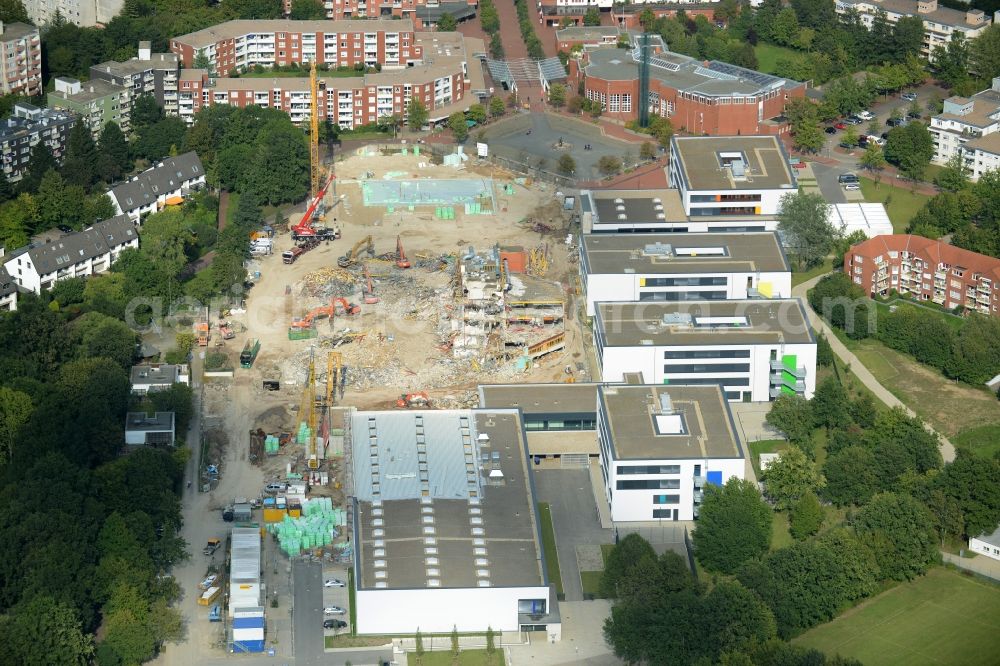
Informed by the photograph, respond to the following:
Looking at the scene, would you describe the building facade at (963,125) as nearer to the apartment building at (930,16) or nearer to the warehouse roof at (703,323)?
the apartment building at (930,16)

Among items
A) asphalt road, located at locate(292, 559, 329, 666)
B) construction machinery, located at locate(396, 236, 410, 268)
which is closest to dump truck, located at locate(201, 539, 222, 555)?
asphalt road, located at locate(292, 559, 329, 666)

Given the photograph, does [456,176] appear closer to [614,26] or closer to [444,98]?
[444,98]

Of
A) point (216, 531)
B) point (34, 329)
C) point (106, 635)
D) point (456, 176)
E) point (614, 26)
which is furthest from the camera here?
point (614, 26)

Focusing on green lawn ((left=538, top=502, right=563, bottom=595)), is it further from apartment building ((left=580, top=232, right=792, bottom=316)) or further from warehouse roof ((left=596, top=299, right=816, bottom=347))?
apartment building ((left=580, top=232, right=792, bottom=316))

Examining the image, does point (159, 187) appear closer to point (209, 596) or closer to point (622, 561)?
point (209, 596)

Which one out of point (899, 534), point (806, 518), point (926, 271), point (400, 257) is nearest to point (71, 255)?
point (400, 257)

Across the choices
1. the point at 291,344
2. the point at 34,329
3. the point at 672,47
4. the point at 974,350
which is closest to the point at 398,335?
the point at 291,344
